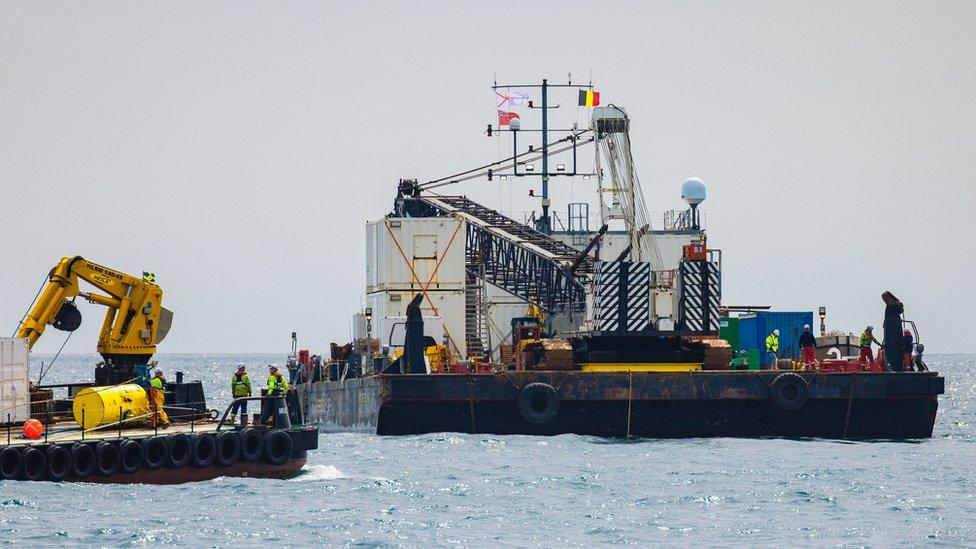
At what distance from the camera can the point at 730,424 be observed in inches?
1815

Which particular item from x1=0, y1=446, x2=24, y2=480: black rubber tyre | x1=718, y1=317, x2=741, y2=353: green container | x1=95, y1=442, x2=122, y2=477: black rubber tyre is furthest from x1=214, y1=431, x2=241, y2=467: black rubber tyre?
x1=718, y1=317, x2=741, y2=353: green container

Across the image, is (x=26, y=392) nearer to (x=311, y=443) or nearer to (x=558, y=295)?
(x=311, y=443)

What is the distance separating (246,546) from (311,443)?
886 cm

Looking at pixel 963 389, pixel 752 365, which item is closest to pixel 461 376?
pixel 752 365

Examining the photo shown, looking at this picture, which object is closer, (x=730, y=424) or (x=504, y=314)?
(x=730, y=424)

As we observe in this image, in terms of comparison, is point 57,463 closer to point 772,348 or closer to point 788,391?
point 788,391

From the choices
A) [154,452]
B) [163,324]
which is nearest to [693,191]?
[163,324]

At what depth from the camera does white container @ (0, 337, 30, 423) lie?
34.4m

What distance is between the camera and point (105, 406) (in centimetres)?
3391

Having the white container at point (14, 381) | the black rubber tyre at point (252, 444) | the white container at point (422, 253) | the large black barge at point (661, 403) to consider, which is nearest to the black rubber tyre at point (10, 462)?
the white container at point (14, 381)

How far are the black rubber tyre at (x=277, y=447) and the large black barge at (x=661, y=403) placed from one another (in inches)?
463

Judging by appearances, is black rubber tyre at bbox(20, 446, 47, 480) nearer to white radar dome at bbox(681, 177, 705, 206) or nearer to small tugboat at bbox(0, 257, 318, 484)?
small tugboat at bbox(0, 257, 318, 484)

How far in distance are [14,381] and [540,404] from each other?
611 inches

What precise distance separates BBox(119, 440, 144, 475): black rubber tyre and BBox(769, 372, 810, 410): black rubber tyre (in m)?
19.4
